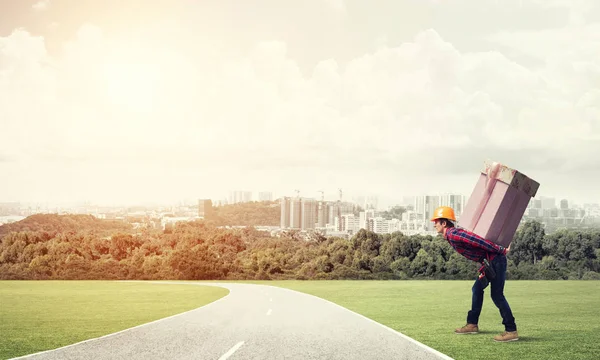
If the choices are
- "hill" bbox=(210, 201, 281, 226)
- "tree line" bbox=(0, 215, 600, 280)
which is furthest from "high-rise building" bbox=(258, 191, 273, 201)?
"tree line" bbox=(0, 215, 600, 280)

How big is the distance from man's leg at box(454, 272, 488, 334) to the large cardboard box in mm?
1351

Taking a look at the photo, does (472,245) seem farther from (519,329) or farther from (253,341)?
(519,329)

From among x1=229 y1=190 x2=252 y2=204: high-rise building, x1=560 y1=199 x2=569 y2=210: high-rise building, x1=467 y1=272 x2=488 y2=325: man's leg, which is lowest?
x1=467 y1=272 x2=488 y2=325: man's leg

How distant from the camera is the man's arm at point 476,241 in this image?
11.5 m

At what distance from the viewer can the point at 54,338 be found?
47.7 ft

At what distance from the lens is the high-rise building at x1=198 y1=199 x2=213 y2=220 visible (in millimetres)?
73719

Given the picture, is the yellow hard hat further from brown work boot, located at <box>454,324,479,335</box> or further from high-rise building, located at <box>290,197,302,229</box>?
high-rise building, located at <box>290,197,302,229</box>

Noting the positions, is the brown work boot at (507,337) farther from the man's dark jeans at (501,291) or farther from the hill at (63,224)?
the hill at (63,224)

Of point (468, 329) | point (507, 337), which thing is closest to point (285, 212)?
point (468, 329)

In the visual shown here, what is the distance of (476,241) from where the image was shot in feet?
37.9

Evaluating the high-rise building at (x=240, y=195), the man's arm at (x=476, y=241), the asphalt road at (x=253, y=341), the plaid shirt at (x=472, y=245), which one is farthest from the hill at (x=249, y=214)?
the man's arm at (x=476, y=241)

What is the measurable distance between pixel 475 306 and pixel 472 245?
2060mm

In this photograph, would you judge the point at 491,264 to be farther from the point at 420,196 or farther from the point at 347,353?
the point at 420,196

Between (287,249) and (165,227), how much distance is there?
43.7 ft
